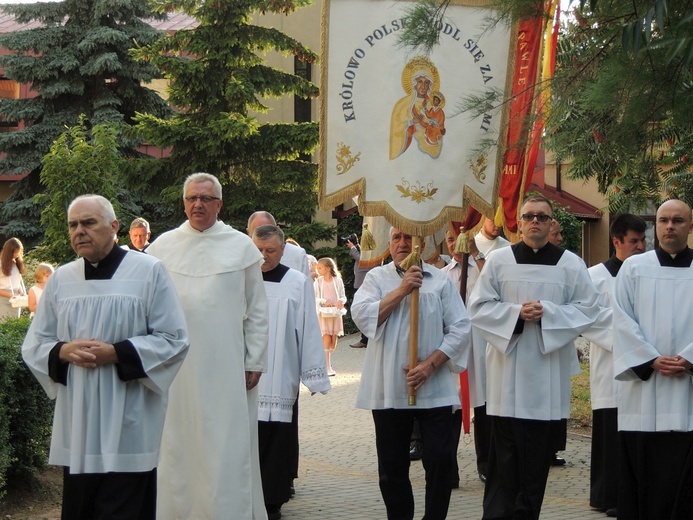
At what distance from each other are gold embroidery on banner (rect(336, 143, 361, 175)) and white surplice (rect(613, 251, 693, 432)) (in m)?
2.08

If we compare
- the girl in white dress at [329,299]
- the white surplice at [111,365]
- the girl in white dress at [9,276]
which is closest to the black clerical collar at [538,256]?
the white surplice at [111,365]

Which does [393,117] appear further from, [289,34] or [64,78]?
[289,34]

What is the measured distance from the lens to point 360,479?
10.4 m

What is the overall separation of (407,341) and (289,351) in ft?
3.91

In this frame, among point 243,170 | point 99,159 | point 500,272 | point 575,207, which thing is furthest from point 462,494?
point 575,207

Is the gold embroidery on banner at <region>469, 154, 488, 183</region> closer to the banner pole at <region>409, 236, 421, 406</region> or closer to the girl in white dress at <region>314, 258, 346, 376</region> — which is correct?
the banner pole at <region>409, 236, 421, 406</region>

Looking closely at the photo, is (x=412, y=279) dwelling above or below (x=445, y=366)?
above

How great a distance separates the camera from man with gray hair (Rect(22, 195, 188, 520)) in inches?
248

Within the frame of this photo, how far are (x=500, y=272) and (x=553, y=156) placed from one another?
4.89 ft

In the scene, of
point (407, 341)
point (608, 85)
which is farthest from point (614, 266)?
point (608, 85)

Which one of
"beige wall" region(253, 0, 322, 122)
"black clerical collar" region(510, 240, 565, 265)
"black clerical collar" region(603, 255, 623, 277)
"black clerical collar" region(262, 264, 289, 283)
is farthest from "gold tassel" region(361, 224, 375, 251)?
"beige wall" region(253, 0, 322, 122)

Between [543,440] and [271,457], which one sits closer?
[543,440]

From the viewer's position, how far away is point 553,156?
6.93 metres

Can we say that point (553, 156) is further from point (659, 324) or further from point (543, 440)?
point (543, 440)
